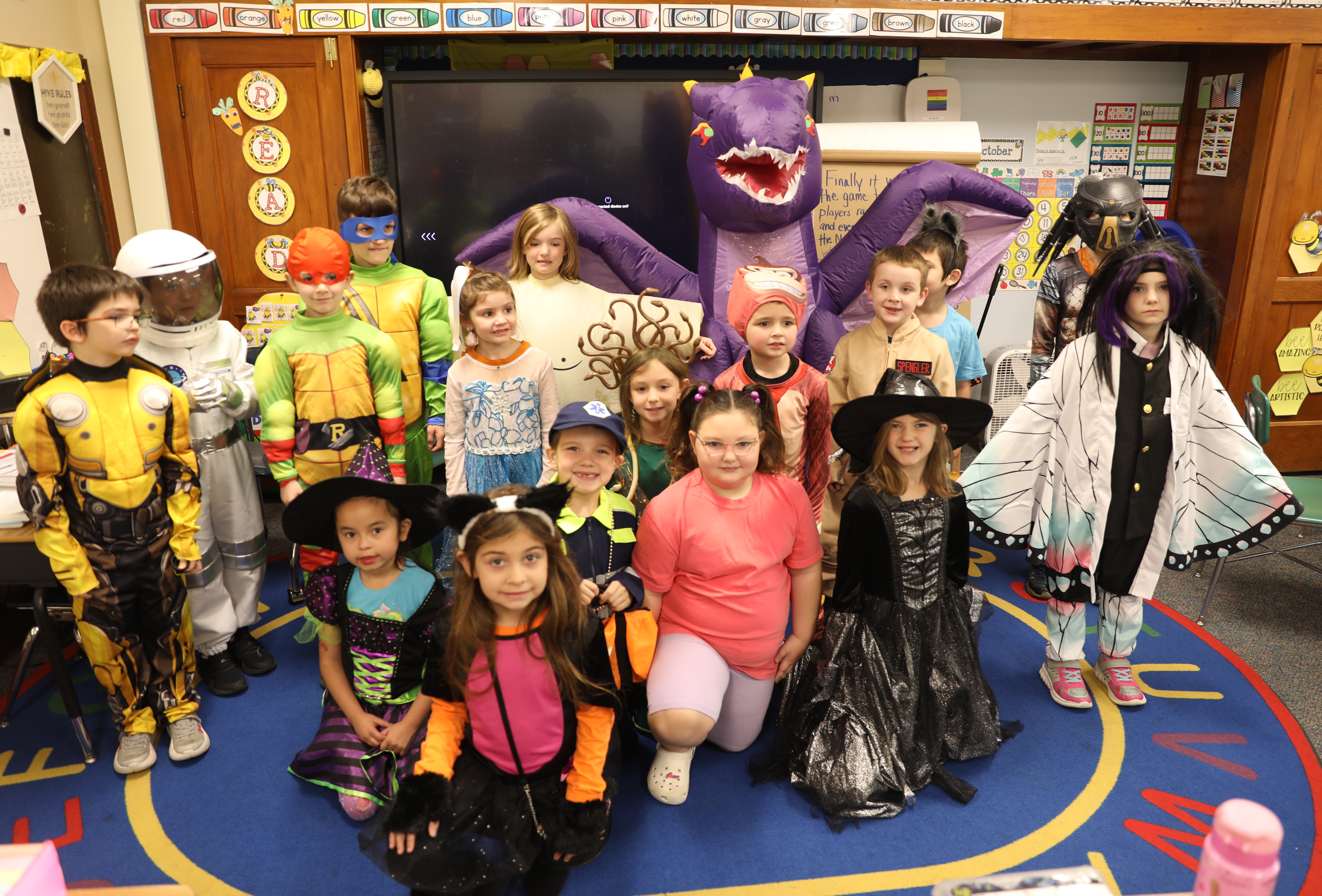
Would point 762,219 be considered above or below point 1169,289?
above

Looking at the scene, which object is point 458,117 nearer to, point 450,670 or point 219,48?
point 219,48

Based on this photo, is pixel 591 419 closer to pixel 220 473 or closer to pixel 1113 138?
pixel 220 473

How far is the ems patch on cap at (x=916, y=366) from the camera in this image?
294cm

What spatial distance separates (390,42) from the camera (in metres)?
4.28

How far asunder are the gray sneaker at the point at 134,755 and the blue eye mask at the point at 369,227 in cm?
171

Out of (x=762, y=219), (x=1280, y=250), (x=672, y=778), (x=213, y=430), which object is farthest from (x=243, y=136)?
(x=1280, y=250)

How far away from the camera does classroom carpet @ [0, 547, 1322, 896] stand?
7.02 ft

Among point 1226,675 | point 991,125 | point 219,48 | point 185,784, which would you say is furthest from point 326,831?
point 991,125

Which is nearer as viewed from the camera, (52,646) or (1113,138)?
(52,646)

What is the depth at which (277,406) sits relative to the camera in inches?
111

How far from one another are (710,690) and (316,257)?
5.66ft

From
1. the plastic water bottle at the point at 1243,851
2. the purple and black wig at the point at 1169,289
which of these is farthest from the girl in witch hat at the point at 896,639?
the plastic water bottle at the point at 1243,851

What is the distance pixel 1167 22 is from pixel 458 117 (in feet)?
10.6

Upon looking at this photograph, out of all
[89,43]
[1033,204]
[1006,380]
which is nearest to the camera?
[89,43]
